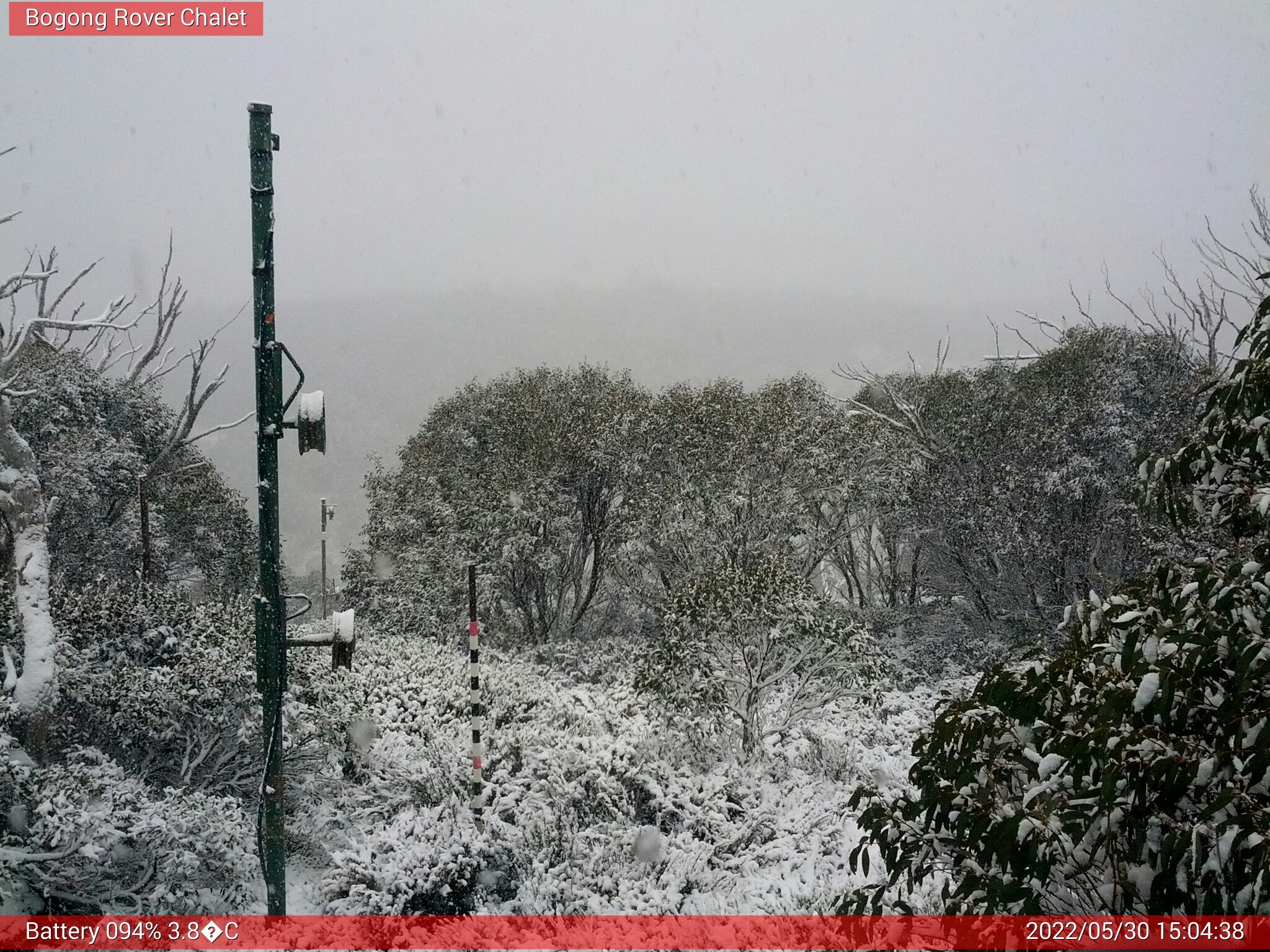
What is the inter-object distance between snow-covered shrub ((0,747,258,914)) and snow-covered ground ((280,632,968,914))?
73cm

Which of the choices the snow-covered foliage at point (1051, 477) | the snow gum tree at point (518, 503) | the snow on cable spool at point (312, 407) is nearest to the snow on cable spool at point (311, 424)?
the snow on cable spool at point (312, 407)

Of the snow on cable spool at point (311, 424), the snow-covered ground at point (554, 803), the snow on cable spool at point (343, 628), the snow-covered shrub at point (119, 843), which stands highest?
the snow on cable spool at point (311, 424)

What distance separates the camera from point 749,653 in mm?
8242

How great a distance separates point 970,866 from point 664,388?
499 inches

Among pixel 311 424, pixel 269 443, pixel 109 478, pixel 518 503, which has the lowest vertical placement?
pixel 518 503

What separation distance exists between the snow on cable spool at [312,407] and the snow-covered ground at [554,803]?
11.4 ft

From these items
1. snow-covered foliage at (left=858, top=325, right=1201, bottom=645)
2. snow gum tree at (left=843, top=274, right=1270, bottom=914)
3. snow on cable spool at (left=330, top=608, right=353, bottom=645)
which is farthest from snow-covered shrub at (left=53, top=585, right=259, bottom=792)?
snow-covered foliage at (left=858, top=325, right=1201, bottom=645)

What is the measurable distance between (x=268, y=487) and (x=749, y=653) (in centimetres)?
541

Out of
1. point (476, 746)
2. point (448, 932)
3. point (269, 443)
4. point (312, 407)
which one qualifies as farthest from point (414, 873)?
point (312, 407)

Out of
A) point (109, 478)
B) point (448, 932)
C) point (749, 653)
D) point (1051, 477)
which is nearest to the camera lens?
point (448, 932)

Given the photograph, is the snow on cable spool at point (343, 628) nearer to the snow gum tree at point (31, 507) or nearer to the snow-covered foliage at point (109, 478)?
the snow gum tree at point (31, 507)

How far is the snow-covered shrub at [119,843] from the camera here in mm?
4887

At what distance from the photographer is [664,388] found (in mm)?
14977

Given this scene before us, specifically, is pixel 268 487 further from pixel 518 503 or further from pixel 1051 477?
pixel 1051 477
